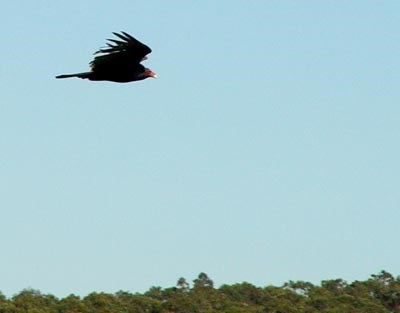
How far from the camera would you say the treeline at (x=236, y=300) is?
272ft

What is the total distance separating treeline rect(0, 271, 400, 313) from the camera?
82.9 metres

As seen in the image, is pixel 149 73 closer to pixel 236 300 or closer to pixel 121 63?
pixel 121 63

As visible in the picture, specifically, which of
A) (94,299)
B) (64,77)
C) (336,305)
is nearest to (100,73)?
(64,77)

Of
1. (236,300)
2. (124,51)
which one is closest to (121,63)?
(124,51)

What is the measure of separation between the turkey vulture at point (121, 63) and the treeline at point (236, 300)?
139 feet

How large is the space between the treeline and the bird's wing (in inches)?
1693

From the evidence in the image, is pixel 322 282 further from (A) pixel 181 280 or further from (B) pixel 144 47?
(B) pixel 144 47

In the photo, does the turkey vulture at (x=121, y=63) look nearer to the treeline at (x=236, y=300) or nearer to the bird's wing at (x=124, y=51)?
the bird's wing at (x=124, y=51)

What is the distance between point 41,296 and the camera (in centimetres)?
8656

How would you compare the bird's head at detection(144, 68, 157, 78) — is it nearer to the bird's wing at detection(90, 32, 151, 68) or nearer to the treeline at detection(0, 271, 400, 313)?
the bird's wing at detection(90, 32, 151, 68)

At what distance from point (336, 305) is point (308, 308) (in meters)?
3.29

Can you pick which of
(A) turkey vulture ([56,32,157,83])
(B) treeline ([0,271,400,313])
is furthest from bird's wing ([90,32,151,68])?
(B) treeline ([0,271,400,313])

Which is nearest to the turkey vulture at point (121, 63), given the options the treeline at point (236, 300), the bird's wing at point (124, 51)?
the bird's wing at point (124, 51)

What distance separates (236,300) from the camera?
9750 cm
